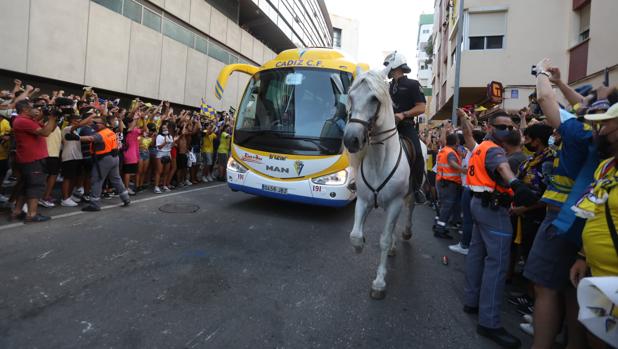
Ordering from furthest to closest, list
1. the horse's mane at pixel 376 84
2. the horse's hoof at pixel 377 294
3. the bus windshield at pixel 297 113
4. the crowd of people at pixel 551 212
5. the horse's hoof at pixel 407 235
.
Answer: the bus windshield at pixel 297 113, the horse's hoof at pixel 407 235, the horse's hoof at pixel 377 294, the horse's mane at pixel 376 84, the crowd of people at pixel 551 212

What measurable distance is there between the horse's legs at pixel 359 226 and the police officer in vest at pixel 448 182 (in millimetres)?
3083

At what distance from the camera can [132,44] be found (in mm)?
13734

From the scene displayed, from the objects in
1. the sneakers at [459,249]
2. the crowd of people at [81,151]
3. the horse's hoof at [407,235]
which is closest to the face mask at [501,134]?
the sneakers at [459,249]

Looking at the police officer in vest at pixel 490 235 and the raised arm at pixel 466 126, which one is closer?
the police officer in vest at pixel 490 235

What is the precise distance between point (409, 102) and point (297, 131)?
2481 mm

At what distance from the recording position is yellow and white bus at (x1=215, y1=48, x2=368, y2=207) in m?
6.16

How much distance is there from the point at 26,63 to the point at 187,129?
4922mm

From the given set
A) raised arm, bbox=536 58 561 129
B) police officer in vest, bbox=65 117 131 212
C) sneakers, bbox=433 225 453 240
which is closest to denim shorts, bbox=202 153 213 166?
police officer in vest, bbox=65 117 131 212

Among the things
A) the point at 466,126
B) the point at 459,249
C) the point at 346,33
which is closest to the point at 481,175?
the point at 466,126

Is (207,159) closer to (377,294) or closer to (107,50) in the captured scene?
(107,50)

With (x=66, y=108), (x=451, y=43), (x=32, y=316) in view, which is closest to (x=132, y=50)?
(x=66, y=108)

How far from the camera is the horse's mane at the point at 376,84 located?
3.30 meters

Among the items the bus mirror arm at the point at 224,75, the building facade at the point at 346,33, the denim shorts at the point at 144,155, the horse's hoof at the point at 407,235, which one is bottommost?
the horse's hoof at the point at 407,235

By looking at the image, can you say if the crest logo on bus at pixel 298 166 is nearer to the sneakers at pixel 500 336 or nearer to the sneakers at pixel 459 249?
the sneakers at pixel 459 249
